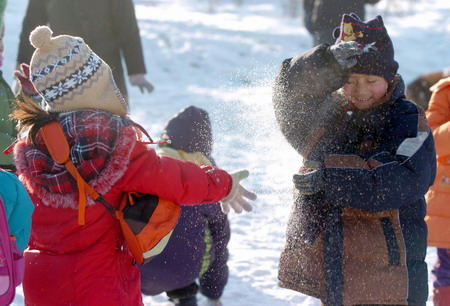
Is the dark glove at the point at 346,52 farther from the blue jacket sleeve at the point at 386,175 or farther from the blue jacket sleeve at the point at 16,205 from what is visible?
the blue jacket sleeve at the point at 16,205

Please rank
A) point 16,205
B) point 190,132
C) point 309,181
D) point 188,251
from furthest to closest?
point 190,132 < point 188,251 < point 309,181 < point 16,205

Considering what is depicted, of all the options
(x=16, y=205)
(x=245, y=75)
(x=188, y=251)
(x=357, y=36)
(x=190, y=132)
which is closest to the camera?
(x=16, y=205)

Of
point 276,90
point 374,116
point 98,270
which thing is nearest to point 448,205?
point 374,116

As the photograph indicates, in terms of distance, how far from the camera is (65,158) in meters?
2.26

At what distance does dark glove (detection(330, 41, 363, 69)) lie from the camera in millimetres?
2480

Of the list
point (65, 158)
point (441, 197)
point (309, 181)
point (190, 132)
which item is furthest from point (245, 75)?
point (65, 158)

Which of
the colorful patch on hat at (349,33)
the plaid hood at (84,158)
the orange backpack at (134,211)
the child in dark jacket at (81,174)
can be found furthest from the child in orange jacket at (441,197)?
the plaid hood at (84,158)

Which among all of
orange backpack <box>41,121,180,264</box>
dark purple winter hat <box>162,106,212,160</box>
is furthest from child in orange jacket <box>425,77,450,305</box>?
orange backpack <box>41,121,180,264</box>

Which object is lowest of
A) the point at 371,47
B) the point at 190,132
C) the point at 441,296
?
the point at 441,296

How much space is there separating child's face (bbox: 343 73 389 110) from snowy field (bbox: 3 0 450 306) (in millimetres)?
424

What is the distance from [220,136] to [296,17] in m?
11.2

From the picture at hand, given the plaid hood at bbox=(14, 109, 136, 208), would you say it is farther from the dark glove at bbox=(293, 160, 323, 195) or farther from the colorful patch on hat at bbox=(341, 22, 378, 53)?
the colorful patch on hat at bbox=(341, 22, 378, 53)

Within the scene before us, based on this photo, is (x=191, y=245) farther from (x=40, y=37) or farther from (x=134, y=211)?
(x=40, y=37)

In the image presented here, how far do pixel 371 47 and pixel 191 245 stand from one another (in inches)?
52.5
